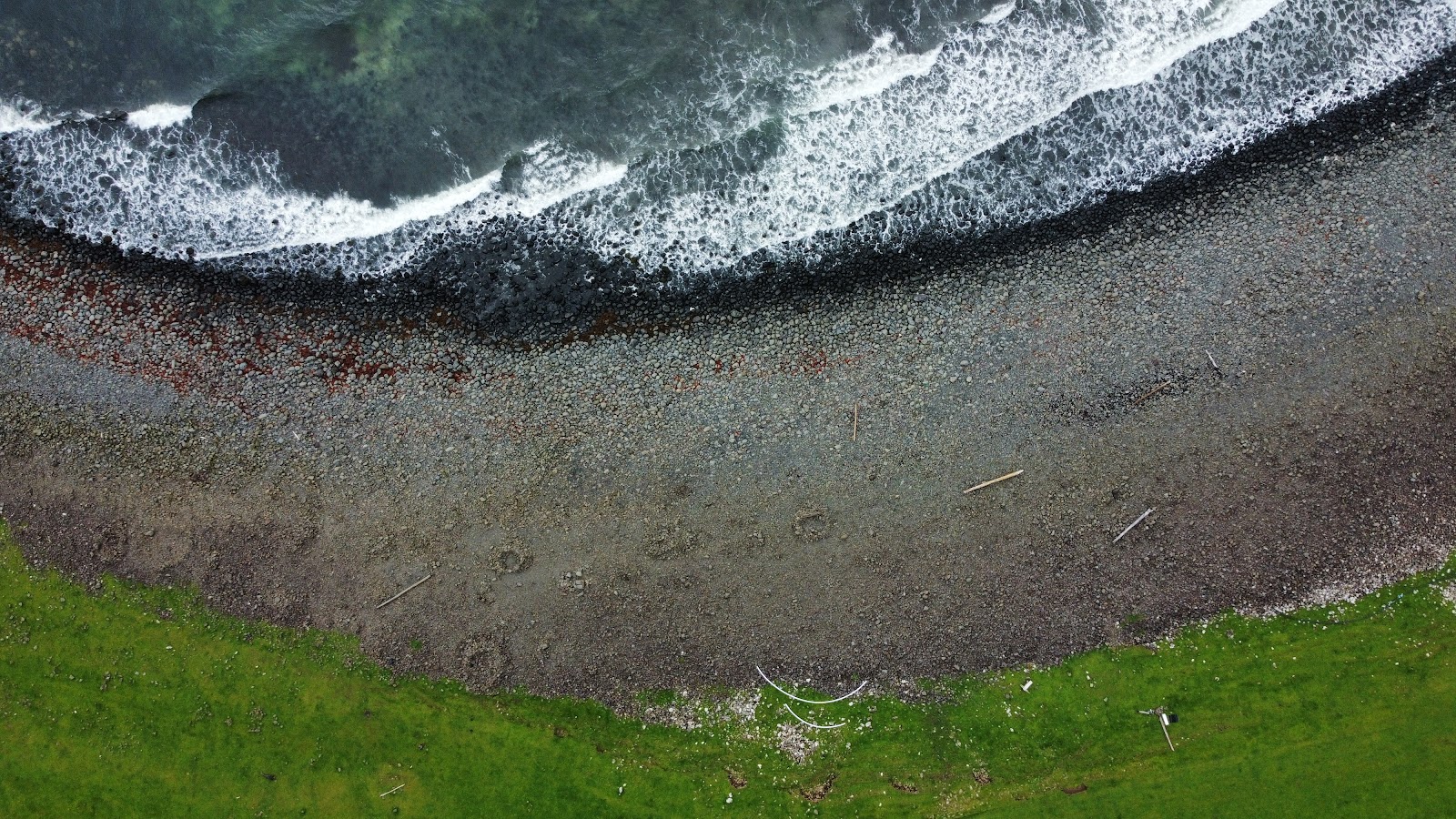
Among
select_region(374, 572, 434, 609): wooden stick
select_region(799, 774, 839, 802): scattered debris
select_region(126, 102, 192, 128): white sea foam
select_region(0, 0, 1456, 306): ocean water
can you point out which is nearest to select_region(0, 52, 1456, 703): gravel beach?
select_region(374, 572, 434, 609): wooden stick

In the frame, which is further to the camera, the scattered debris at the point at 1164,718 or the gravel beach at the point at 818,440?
the gravel beach at the point at 818,440

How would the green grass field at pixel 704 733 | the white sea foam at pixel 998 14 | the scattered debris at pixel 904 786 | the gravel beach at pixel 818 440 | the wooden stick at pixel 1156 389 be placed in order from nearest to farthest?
the green grass field at pixel 704 733, the scattered debris at pixel 904 786, the gravel beach at pixel 818 440, the wooden stick at pixel 1156 389, the white sea foam at pixel 998 14

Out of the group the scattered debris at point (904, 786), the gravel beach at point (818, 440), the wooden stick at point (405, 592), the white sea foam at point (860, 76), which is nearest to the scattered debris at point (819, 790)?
the scattered debris at point (904, 786)

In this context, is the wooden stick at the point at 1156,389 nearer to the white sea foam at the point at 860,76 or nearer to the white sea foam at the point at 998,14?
the white sea foam at the point at 860,76

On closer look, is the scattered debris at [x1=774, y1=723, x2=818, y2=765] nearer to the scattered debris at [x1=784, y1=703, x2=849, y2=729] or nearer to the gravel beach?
the scattered debris at [x1=784, y1=703, x2=849, y2=729]

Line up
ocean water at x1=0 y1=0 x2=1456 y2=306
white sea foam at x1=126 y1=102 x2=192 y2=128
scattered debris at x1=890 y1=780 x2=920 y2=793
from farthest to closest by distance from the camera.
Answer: white sea foam at x1=126 y1=102 x2=192 y2=128, ocean water at x1=0 y1=0 x2=1456 y2=306, scattered debris at x1=890 y1=780 x2=920 y2=793

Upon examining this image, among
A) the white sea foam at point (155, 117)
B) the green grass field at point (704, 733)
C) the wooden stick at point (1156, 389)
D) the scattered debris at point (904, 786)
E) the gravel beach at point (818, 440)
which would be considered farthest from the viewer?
the white sea foam at point (155, 117)

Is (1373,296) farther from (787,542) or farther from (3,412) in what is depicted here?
(3,412)
